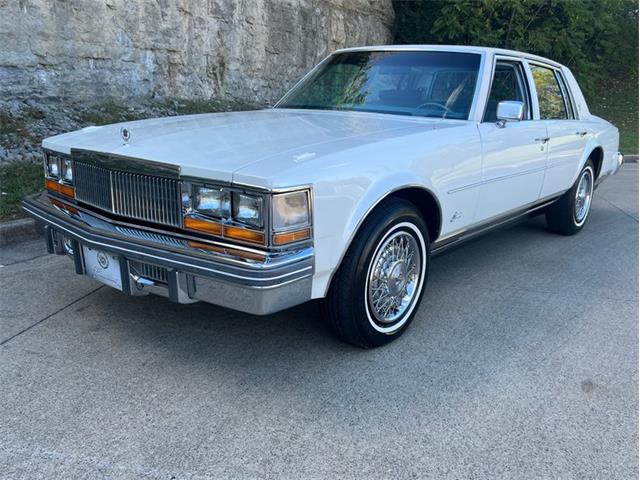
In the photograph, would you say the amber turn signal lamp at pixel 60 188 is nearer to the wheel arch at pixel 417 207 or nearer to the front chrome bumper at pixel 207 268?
the front chrome bumper at pixel 207 268

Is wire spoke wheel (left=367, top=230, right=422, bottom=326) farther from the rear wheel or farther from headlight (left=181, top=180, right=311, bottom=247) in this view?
the rear wheel

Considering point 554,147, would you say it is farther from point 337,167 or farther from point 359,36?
point 359,36

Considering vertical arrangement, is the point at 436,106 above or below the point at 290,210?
above

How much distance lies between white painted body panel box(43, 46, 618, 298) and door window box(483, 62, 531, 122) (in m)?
0.10

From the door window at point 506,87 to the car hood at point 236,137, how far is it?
1.54ft

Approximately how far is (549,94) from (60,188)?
4147 millimetres

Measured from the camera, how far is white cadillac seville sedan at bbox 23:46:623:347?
2.65 m

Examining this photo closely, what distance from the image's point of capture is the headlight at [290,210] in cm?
257

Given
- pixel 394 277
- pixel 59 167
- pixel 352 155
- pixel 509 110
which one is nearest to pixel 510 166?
pixel 509 110

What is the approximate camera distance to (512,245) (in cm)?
562

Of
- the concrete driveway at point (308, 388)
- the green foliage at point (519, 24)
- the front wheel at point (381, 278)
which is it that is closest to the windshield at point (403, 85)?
the front wheel at point (381, 278)

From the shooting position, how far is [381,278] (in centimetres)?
329

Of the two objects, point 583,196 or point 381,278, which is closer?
point 381,278

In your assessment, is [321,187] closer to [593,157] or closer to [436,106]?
[436,106]
